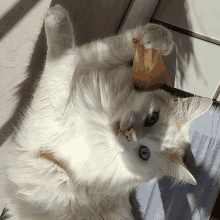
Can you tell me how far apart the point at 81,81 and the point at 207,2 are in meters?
1.13

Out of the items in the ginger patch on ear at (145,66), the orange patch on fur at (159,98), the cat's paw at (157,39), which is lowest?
the orange patch on fur at (159,98)

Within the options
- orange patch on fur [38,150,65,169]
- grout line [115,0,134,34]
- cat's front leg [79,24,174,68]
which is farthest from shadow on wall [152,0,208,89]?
orange patch on fur [38,150,65,169]

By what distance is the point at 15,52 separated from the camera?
124 cm

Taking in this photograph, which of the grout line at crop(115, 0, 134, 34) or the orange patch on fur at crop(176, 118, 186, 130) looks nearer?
the orange patch on fur at crop(176, 118, 186, 130)

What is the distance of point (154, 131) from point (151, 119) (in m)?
0.05

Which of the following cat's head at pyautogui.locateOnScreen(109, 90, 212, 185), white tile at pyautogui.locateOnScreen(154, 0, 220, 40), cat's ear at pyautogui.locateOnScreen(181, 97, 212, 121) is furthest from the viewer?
white tile at pyautogui.locateOnScreen(154, 0, 220, 40)

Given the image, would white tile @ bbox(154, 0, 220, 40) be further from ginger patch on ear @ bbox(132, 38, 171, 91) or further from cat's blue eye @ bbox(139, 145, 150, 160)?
cat's blue eye @ bbox(139, 145, 150, 160)

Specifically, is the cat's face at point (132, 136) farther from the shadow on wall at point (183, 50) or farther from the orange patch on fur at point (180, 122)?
the shadow on wall at point (183, 50)

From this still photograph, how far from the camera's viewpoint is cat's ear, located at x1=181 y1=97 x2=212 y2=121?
79 centimetres

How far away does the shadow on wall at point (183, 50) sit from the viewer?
4.41ft

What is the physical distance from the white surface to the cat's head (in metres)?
0.85

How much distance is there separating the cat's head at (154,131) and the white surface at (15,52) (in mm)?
851

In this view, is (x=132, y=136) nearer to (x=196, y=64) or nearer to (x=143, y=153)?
(x=143, y=153)

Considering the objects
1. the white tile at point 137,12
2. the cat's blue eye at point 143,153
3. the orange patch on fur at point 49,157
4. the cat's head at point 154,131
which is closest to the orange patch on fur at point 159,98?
the cat's head at point 154,131
